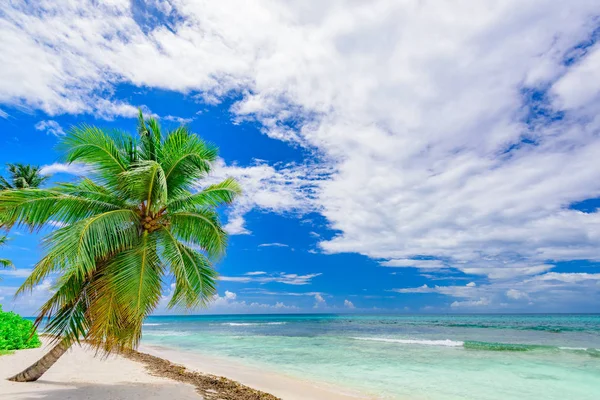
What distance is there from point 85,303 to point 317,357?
1377 cm

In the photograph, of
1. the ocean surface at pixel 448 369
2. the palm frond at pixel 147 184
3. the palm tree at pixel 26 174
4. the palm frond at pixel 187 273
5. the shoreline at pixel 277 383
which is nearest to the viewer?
the palm frond at pixel 147 184

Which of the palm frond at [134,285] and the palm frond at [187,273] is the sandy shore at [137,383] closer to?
the palm frond at [134,285]

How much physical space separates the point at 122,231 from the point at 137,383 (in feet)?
15.5

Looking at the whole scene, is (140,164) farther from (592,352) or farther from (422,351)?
(592,352)

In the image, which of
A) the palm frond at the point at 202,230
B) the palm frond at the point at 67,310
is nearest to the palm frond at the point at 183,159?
the palm frond at the point at 202,230

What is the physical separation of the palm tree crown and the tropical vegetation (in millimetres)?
10138

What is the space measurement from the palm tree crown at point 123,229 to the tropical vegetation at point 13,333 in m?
10.1

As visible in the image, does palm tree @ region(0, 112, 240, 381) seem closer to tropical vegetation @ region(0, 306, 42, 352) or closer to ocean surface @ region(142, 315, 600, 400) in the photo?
ocean surface @ region(142, 315, 600, 400)

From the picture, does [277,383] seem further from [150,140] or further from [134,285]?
[150,140]

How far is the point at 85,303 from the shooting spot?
697 cm

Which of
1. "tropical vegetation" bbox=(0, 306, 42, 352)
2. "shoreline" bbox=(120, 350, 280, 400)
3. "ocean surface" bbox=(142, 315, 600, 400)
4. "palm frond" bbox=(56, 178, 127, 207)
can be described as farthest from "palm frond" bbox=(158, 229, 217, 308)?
"tropical vegetation" bbox=(0, 306, 42, 352)

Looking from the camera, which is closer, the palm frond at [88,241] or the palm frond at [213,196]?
the palm frond at [88,241]

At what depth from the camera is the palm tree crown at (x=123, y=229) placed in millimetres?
6535


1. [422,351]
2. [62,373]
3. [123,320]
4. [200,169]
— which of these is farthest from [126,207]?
[422,351]
